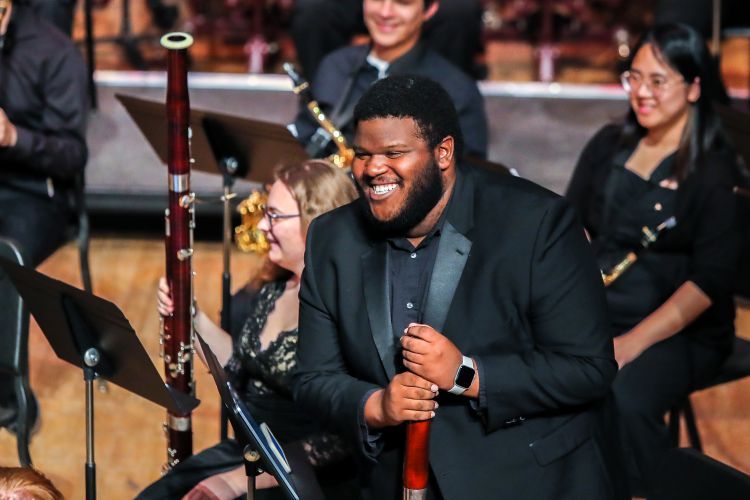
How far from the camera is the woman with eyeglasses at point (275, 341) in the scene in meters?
2.87

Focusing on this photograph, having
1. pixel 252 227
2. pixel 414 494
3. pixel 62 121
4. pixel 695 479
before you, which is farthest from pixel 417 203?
pixel 62 121

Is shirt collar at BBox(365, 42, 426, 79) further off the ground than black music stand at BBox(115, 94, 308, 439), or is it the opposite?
shirt collar at BBox(365, 42, 426, 79)

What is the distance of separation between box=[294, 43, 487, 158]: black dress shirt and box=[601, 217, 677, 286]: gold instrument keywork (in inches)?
25.0

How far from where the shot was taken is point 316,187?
2941 mm

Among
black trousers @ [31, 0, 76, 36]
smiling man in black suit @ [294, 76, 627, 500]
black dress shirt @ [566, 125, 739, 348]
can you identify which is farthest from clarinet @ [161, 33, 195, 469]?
black trousers @ [31, 0, 76, 36]

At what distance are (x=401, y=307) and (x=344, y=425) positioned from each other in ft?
0.78

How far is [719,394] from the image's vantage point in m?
4.16

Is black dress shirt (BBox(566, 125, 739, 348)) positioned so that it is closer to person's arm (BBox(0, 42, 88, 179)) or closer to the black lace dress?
the black lace dress

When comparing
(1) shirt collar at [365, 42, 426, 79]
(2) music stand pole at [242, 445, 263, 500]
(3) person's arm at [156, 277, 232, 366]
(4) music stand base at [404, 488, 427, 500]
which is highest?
(1) shirt collar at [365, 42, 426, 79]

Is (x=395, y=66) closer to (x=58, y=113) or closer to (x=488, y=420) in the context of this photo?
(x=58, y=113)

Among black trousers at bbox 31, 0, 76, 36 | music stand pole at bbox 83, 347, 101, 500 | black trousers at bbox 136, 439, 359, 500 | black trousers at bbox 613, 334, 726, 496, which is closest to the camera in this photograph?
music stand pole at bbox 83, 347, 101, 500

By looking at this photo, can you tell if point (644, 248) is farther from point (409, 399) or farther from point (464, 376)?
point (409, 399)

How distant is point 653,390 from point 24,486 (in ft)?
5.41

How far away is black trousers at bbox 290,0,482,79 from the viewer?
5.29 metres
